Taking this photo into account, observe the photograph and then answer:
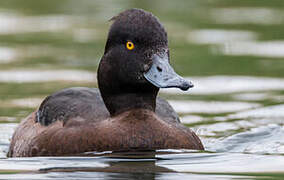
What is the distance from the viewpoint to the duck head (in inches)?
323

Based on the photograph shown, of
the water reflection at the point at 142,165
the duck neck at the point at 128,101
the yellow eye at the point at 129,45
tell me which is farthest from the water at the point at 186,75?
the yellow eye at the point at 129,45

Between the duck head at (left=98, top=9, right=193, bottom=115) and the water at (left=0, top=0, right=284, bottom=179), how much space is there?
0.69 m

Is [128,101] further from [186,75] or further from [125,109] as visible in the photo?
[186,75]

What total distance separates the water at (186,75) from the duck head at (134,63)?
2.26 feet

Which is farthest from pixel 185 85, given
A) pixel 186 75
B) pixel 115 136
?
pixel 186 75

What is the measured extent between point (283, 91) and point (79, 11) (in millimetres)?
7883

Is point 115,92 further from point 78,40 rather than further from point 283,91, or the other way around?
point 78,40

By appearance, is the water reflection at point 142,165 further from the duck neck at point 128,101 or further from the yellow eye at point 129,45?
the yellow eye at point 129,45

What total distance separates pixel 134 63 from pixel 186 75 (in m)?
5.01

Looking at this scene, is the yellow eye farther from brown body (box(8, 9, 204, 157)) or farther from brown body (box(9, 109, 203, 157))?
brown body (box(9, 109, 203, 157))

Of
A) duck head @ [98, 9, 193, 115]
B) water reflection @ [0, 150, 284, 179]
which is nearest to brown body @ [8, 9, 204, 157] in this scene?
duck head @ [98, 9, 193, 115]

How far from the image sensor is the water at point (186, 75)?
7734 mm

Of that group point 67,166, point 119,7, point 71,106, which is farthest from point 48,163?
point 119,7

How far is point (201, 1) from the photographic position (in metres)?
20.0
